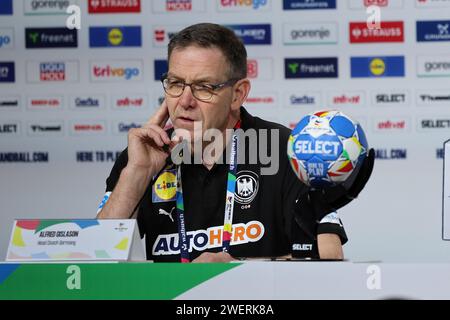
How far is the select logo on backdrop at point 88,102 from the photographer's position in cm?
431

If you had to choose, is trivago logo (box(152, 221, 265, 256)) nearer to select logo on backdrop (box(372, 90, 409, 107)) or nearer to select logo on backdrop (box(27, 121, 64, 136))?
select logo on backdrop (box(372, 90, 409, 107))

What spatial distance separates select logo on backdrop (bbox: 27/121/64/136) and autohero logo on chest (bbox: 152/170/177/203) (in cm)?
220

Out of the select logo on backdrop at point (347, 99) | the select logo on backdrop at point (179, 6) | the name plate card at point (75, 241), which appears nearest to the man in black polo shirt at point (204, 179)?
the name plate card at point (75, 241)

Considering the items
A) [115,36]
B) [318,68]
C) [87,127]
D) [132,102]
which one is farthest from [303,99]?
[87,127]

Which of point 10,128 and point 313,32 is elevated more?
point 313,32

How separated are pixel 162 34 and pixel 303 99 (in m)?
0.82

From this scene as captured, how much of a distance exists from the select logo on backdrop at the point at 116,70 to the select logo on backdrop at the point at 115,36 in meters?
0.09

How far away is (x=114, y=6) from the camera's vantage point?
14.1 ft

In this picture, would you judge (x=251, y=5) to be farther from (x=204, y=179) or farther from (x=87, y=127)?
(x=204, y=179)

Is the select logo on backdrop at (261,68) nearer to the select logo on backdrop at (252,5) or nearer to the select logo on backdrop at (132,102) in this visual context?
the select logo on backdrop at (252,5)

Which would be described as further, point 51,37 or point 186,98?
point 51,37

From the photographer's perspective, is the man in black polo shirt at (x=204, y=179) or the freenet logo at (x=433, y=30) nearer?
the man in black polo shirt at (x=204, y=179)

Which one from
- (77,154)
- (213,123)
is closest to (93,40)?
(77,154)

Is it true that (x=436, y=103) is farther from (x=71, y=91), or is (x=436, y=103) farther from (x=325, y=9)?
(x=71, y=91)
